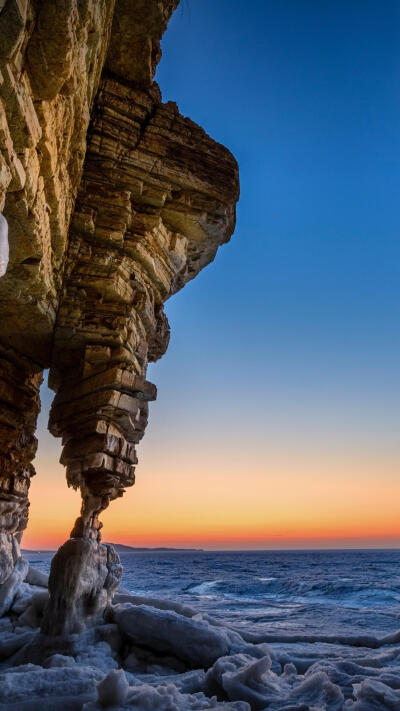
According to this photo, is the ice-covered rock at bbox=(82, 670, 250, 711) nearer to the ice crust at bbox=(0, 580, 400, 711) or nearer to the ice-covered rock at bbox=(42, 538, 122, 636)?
the ice crust at bbox=(0, 580, 400, 711)

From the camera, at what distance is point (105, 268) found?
8.37 m

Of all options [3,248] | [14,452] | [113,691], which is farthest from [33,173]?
[14,452]

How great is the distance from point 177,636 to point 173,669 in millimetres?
467

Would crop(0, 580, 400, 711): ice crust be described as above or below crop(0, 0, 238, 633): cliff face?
below

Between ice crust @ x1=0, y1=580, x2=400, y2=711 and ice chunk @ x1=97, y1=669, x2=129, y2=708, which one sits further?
ice crust @ x1=0, y1=580, x2=400, y2=711

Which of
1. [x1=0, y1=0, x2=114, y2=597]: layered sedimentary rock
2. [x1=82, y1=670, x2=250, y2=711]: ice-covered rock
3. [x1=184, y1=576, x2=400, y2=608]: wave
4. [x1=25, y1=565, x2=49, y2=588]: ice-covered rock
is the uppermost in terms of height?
[x1=0, y1=0, x2=114, y2=597]: layered sedimentary rock

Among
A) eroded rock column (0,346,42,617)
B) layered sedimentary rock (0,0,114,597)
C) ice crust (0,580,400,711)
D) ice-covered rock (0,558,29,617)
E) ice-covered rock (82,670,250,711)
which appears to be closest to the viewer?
layered sedimentary rock (0,0,114,597)

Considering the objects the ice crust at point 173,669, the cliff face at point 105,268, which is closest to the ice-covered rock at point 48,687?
the ice crust at point 173,669

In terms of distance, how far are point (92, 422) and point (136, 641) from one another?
3.84 meters

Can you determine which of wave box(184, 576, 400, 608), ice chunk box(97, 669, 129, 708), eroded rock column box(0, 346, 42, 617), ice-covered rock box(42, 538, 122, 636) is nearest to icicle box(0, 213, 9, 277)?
ice chunk box(97, 669, 129, 708)

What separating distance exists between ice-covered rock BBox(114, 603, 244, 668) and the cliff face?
35.7 inches

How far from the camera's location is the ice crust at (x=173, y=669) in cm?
460

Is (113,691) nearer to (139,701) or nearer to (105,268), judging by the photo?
(139,701)

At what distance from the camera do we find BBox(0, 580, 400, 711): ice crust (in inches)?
181
